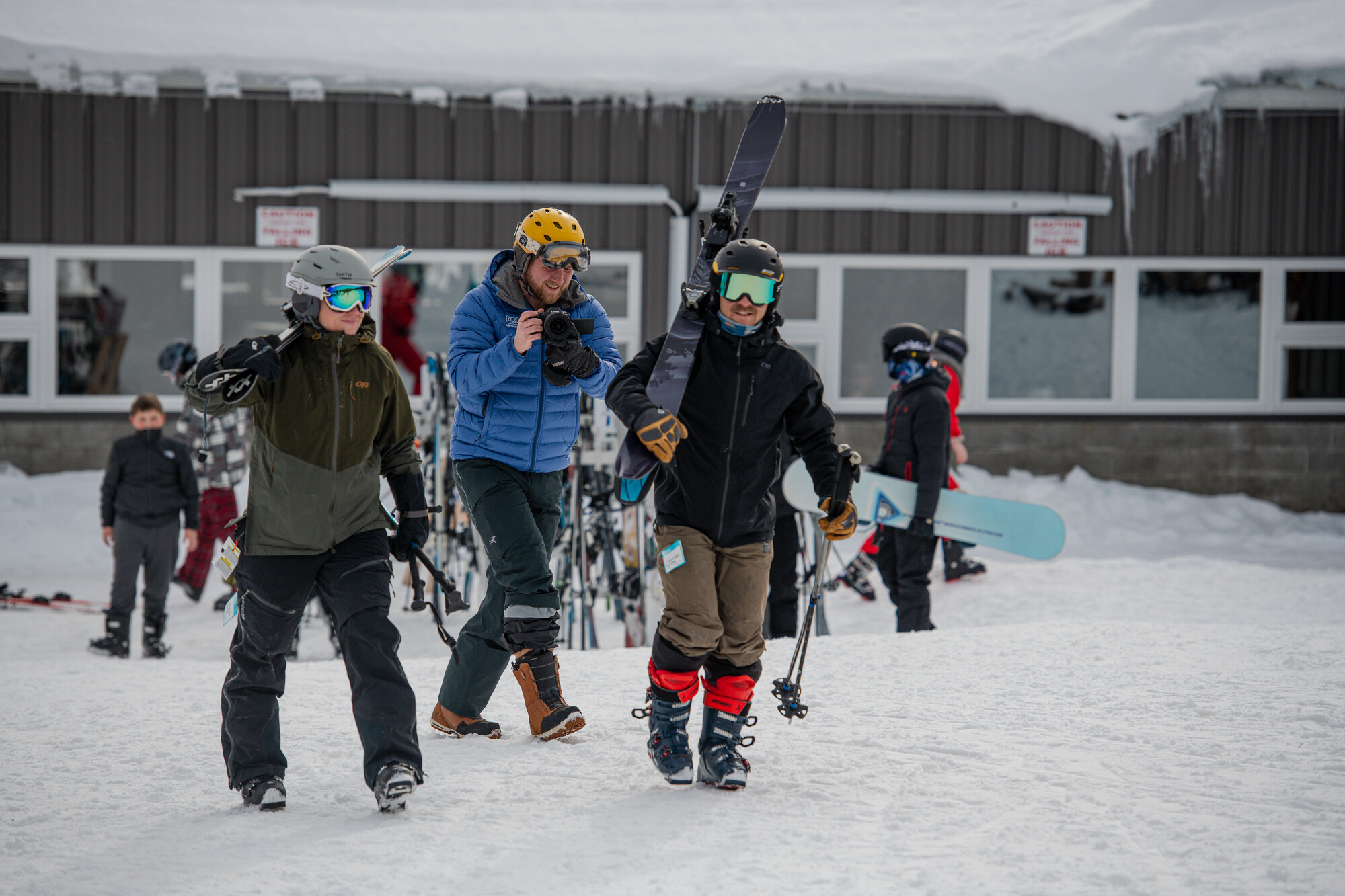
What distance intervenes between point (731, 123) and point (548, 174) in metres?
1.80

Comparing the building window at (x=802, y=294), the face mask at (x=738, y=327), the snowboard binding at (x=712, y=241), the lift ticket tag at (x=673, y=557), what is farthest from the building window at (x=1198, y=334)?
the lift ticket tag at (x=673, y=557)

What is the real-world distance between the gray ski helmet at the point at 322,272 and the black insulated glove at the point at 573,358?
2.17 ft

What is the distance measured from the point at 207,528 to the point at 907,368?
494cm

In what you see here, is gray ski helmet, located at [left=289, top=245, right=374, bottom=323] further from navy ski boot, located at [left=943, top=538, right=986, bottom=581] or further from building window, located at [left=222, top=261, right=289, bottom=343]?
building window, located at [left=222, top=261, right=289, bottom=343]

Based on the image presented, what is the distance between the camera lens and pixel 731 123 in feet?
33.3

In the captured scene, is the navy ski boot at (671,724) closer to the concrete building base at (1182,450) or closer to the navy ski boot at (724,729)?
the navy ski boot at (724,729)

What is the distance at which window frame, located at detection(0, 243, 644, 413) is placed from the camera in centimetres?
988

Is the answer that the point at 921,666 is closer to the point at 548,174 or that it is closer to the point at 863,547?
the point at 863,547

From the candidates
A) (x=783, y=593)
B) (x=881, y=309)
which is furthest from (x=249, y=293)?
(x=783, y=593)

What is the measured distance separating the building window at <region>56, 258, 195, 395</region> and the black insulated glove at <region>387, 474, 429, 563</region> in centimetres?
775

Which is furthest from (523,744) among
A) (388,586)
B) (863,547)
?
(863,547)

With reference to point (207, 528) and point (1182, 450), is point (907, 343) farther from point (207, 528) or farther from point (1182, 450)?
point (1182, 450)

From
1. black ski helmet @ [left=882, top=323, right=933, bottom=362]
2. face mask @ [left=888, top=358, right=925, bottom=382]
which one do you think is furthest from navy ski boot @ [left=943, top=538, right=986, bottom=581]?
black ski helmet @ [left=882, top=323, right=933, bottom=362]

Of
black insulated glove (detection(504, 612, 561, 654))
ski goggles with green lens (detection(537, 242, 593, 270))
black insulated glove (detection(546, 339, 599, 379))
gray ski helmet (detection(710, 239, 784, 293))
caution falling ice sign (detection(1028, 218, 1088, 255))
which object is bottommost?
black insulated glove (detection(504, 612, 561, 654))
